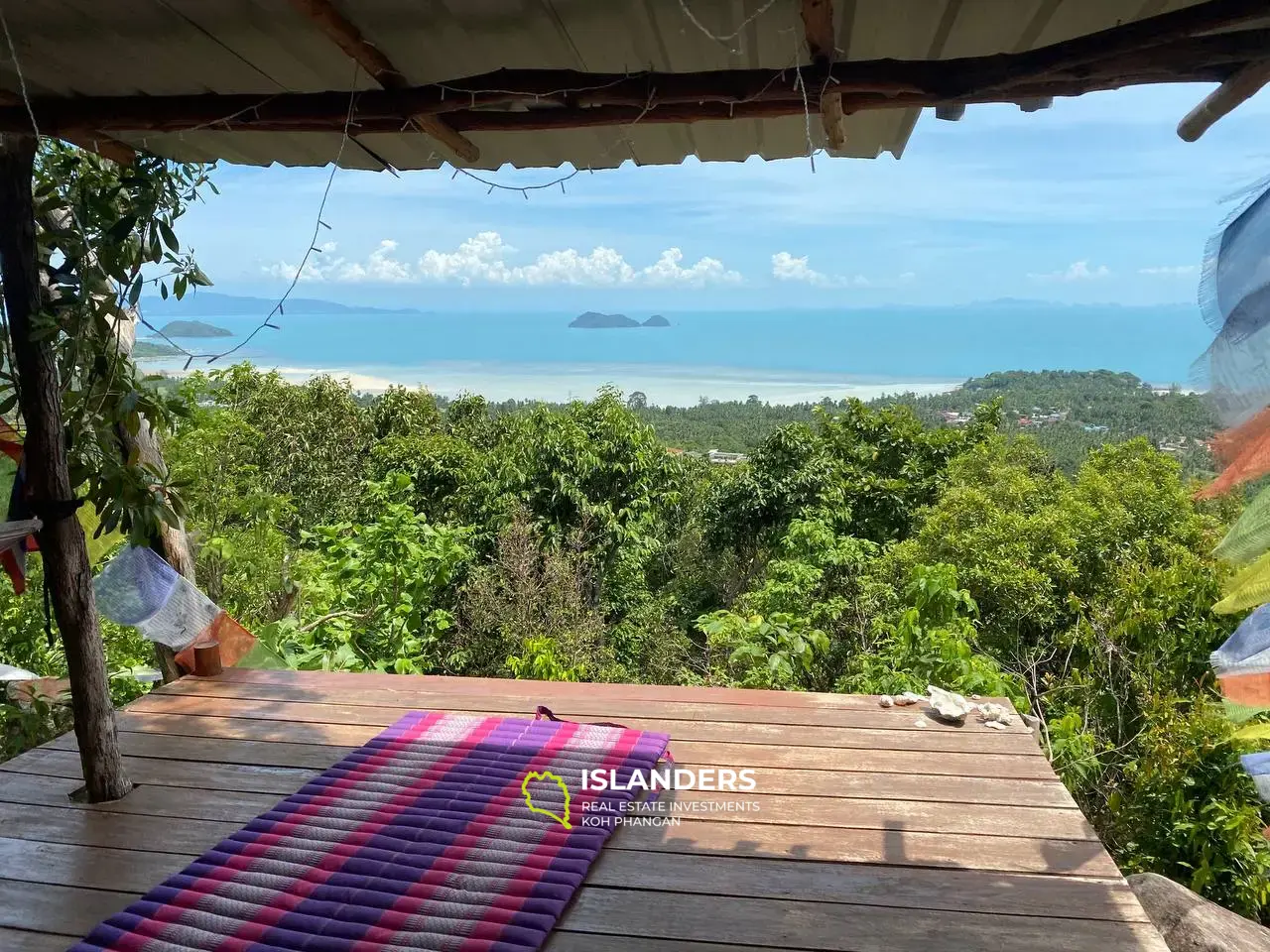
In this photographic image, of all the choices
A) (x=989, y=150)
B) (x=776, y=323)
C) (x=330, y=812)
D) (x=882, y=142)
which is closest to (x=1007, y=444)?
(x=882, y=142)

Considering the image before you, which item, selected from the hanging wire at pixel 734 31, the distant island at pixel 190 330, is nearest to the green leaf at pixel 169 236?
the distant island at pixel 190 330

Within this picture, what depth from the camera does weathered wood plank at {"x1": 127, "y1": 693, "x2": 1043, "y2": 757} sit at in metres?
2.62

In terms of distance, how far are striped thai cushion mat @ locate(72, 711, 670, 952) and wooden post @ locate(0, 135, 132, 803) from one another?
0.53 m

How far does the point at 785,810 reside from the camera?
88.0 inches

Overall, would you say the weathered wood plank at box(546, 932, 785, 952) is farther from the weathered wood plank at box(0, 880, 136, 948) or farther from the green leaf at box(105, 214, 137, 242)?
the green leaf at box(105, 214, 137, 242)

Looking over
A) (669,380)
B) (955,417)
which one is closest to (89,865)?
(955,417)

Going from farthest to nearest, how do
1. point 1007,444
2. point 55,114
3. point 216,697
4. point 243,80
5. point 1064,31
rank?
point 1007,444 → point 216,697 → point 55,114 → point 243,80 → point 1064,31

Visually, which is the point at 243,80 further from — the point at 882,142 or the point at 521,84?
the point at 882,142

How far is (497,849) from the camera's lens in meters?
2.09

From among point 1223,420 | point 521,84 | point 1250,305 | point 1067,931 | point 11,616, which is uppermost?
point 521,84

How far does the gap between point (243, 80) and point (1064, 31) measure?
162 cm

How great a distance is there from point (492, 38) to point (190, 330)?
4.96ft

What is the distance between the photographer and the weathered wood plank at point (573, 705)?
2797 millimetres

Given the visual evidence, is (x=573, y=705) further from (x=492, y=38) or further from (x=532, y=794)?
(x=492, y=38)
